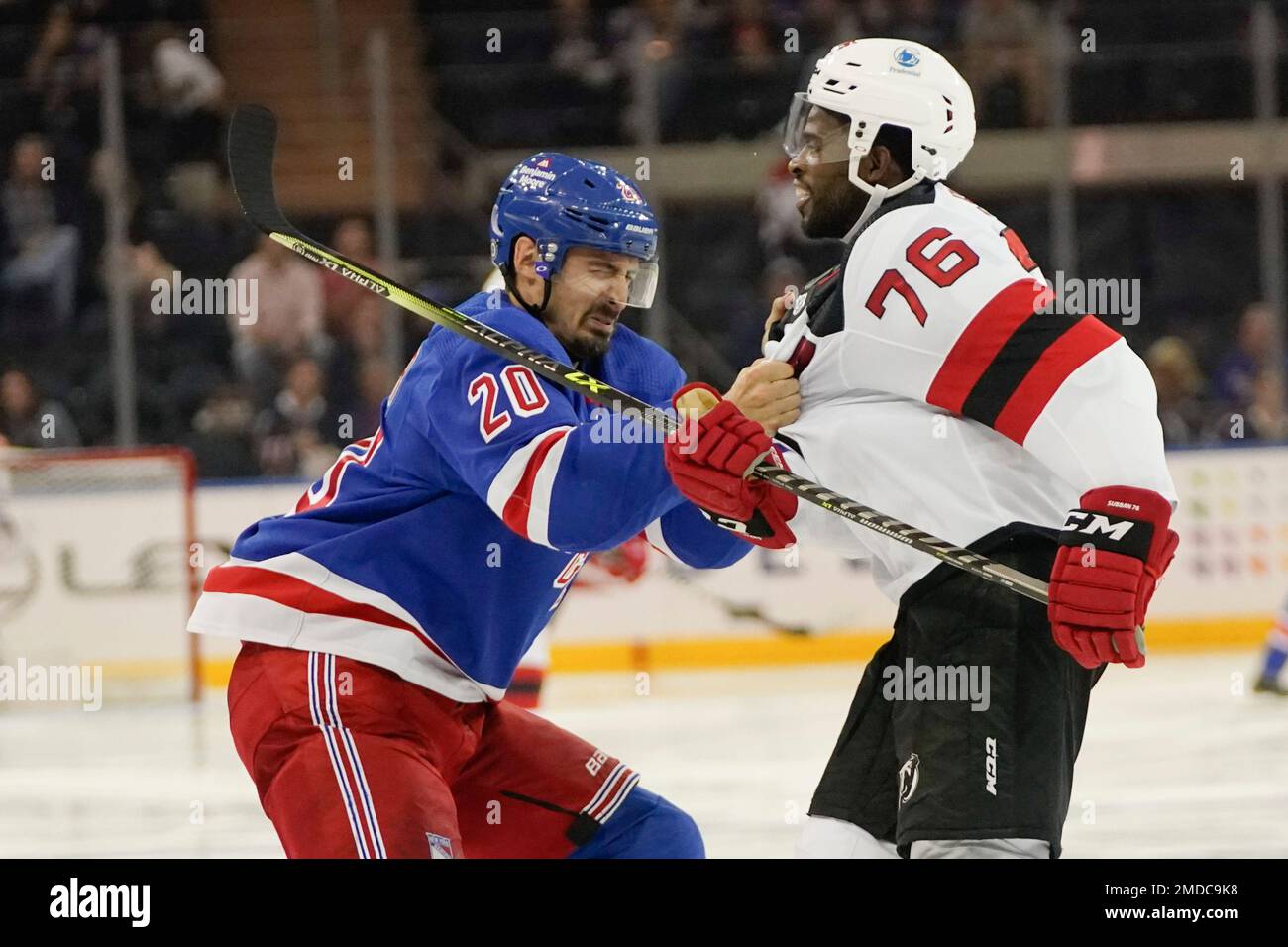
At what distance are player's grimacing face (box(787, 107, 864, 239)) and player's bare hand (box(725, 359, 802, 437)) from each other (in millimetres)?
258

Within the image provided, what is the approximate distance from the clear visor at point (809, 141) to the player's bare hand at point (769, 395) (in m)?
0.31

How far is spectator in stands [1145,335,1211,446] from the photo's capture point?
24.9 ft

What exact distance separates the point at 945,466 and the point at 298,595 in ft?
3.20

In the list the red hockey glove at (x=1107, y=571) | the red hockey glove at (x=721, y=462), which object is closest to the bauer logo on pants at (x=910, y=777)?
the red hockey glove at (x=1107, y=571)

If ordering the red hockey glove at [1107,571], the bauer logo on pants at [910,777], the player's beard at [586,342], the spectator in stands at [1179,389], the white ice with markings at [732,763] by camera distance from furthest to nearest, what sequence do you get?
the spectator in stands at [1179,389] → the white ice with markings at [732,763] → the player's beard at [586,342] → the bauer logo on pants at [910,777] → the red hockey glove at [1107,571]

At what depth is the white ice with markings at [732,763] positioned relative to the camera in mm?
4422

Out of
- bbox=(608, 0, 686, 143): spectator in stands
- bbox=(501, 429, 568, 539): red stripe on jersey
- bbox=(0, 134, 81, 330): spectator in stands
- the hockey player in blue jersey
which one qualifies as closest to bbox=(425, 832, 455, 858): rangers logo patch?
the hockey player in blue jersey

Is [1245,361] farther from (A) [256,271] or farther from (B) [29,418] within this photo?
(B) [29,418]

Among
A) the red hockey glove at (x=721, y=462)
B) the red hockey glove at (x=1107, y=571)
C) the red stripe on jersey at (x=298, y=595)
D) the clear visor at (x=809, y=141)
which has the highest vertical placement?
the clear visor at (x=809, y=141)

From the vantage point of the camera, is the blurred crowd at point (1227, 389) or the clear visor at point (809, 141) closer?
the clear visor at point (809, 141)

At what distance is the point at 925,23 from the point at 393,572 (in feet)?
20.8

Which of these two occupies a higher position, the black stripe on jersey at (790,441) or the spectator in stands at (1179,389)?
the black stripe on jersey at (790,441)

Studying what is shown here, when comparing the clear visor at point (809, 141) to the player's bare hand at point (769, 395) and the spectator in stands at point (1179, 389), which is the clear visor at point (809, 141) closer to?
the player's bare hand at point (769, 395)

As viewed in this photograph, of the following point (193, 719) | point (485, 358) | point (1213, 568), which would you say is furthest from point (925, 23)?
point (485, 358)
